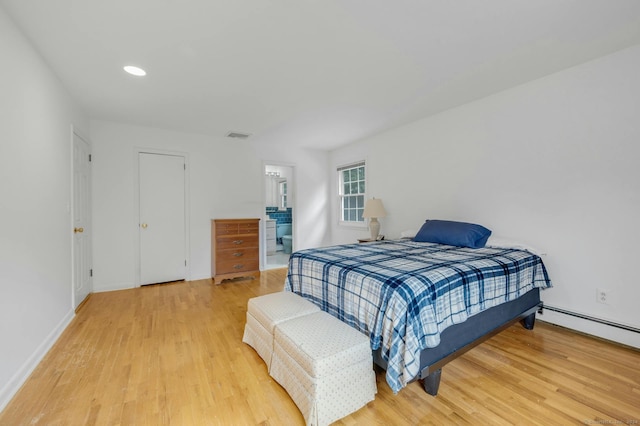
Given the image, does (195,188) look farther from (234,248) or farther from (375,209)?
(375,209)

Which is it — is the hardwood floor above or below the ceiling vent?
below

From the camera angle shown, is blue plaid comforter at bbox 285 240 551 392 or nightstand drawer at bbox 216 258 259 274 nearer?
blue plaid comforter at bbox 285 240 551 392

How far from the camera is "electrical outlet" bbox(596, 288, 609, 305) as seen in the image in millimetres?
2320

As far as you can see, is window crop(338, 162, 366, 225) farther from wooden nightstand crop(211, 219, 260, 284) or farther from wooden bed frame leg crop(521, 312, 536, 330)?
wooden bed frame leg crop(521, 312, 536, 330)

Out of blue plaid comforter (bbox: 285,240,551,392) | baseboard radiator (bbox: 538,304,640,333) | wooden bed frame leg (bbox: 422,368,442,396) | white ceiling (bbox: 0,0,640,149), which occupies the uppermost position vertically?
white ceiling (bbox: 0,0,640,149)

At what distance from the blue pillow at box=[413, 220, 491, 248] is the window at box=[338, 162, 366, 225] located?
6.48ft

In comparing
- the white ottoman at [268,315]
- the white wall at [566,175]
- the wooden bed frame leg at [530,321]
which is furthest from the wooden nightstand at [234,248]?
the wooden bed frame leg at [530,321]

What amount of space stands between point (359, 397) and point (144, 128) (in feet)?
14.8

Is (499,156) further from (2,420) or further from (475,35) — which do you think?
(2,420)

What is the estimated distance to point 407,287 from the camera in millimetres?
1579

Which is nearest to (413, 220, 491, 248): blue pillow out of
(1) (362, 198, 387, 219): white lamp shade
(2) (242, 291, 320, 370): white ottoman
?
(1) (362, 198, 387, 219): white lamp shade

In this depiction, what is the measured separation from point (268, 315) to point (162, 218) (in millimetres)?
3164

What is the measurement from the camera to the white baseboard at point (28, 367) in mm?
1584

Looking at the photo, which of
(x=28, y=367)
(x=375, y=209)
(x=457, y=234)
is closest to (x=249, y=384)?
(x=28, y=367)
